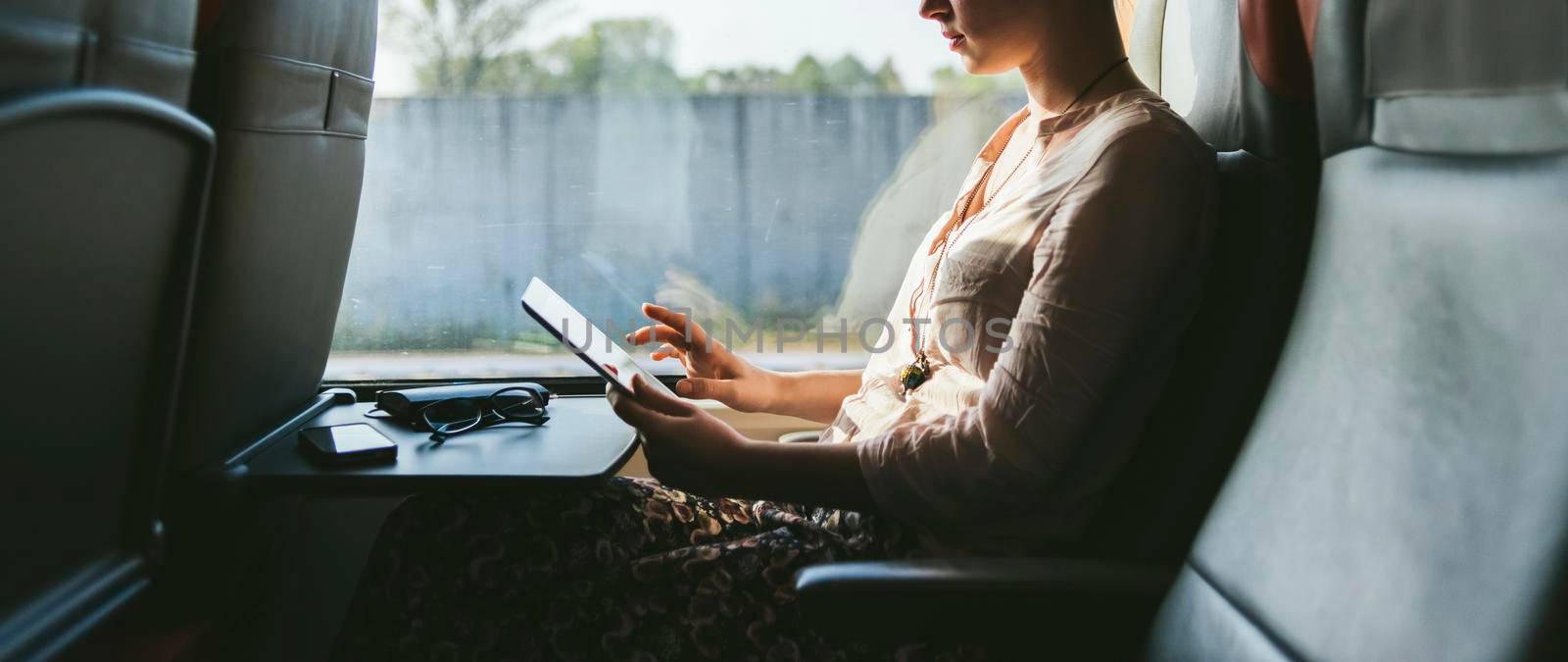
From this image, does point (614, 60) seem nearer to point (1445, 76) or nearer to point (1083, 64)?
point (1083, 64)

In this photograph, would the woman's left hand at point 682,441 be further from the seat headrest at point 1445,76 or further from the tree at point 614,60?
the tree at point 614,60

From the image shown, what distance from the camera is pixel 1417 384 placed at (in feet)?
2.46

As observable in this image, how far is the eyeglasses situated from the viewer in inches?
53.7

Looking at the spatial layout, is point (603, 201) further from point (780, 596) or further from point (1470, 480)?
point (1470, 480)

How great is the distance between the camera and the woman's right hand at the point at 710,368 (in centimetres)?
155

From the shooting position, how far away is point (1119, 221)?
1.00 m

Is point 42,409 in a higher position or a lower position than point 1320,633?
higher

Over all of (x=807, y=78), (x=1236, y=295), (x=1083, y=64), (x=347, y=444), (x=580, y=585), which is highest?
(x=807, y=78)

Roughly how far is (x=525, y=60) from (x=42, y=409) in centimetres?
118

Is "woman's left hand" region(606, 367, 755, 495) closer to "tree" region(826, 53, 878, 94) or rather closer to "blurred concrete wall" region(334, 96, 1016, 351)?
"blurred concrete wall" region(334, 96, 1016, 351)

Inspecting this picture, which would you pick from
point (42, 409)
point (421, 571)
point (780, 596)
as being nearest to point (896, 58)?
point (780, 596)

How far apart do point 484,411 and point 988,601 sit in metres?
0.77

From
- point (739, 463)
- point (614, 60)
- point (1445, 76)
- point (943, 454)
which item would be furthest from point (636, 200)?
point (1445, 76)

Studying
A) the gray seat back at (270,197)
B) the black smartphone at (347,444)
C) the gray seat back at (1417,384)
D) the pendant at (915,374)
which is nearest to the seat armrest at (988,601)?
the gray seat back at (1417,384)
